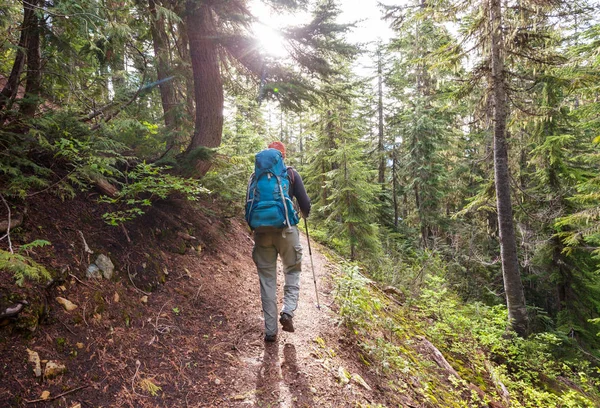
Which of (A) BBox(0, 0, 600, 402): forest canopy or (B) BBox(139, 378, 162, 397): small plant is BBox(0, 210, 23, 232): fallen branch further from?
(B) BBox(139, 378, 162, 397): small plant

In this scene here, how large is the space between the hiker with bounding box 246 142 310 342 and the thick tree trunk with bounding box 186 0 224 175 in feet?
8.68

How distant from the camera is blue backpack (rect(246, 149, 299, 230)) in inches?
147

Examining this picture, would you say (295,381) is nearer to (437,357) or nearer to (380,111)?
(437,357)

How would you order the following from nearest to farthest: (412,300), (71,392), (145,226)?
(71,392)
(145,226)
(412,300)

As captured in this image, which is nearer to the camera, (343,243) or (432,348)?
(432,348)

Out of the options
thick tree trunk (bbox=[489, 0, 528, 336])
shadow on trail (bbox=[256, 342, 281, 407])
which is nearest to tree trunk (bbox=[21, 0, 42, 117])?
shadow on trail (bbox=[256, 342, 281, 407])

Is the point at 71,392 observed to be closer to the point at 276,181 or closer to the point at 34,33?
the point at 276,181

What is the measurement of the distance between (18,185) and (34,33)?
1977 mm

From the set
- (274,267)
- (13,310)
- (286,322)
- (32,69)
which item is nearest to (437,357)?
(286,322)

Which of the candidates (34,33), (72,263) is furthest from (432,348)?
(34,33)

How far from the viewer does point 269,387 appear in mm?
3062

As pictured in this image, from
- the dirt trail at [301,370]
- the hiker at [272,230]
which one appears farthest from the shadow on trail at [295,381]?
the hiker at [272,230]

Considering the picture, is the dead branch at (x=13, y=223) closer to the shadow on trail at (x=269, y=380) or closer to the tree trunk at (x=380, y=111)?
the shadow on trail at (x=269, y=380)

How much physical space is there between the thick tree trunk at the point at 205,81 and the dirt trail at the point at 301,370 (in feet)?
11.9
